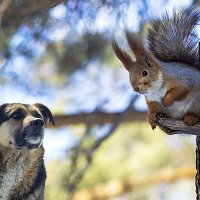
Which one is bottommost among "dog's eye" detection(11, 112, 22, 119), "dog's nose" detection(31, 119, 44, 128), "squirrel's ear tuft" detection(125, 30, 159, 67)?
"dog's eye" detection(11, 112, 22, 119)

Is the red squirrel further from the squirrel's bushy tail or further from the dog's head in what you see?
the dog's head

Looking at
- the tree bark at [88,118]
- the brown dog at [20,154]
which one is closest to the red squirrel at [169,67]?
the brown dog at [20,154]

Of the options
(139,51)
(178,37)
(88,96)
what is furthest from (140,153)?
(139,51)

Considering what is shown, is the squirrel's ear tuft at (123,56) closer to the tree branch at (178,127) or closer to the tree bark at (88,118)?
the tree branch at (178,127)

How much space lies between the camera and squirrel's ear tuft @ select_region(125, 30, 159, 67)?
9.70 ft

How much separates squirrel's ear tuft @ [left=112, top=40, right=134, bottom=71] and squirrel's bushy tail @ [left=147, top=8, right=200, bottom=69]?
6.1 inches

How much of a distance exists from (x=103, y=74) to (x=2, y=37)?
2.27m

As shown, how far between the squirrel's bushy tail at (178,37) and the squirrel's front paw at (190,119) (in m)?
0.38

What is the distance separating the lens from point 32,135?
251 centimetres

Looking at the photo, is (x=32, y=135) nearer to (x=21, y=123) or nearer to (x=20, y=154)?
(x=21, y=123)

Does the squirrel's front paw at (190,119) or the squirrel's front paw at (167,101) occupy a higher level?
the squirrel's front paw at (167,101)

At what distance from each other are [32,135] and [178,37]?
3.37 ft

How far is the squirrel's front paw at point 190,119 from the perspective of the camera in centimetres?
282

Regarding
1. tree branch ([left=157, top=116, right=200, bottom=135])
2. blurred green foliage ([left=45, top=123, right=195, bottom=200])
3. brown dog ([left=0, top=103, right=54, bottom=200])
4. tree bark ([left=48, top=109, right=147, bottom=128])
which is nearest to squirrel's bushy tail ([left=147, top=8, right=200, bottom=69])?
tree branch ([left=157, top=116, right=200, bottom=135])
